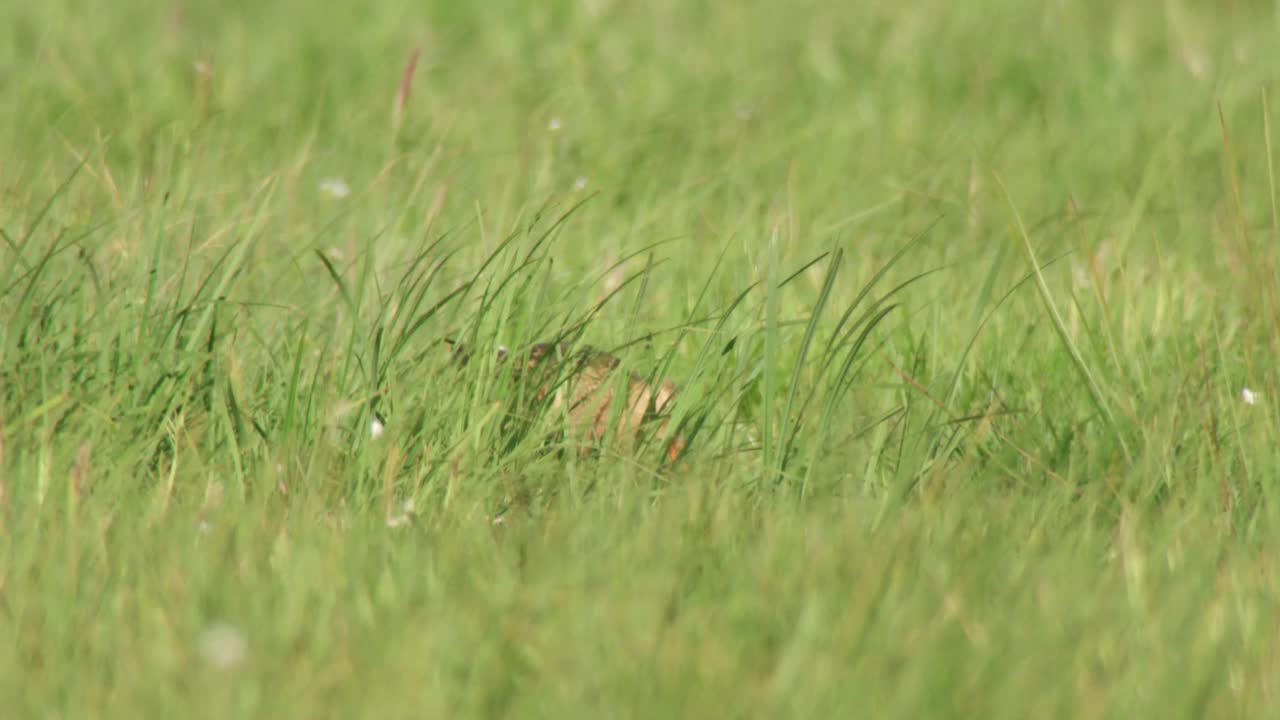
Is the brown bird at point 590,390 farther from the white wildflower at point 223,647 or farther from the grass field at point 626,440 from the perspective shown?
the white wildflower at point 223,647

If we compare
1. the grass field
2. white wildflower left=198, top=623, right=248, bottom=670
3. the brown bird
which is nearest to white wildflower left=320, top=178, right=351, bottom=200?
the grass field

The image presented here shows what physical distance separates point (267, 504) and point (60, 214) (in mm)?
1074

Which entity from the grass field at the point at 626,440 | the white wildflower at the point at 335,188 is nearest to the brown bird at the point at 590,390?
the grass field at the point at 626,440

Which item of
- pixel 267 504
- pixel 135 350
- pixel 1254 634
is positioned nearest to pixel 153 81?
pixel 135 350

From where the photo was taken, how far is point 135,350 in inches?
101

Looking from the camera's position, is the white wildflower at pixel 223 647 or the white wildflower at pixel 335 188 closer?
the white wildflower at pixel 223 647

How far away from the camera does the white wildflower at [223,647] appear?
1.67 meters

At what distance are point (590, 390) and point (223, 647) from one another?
1.06 metres

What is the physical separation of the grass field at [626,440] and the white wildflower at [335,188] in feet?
0.09

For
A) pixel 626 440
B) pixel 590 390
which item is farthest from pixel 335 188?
pixel 626 440

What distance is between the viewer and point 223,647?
171 centimetres

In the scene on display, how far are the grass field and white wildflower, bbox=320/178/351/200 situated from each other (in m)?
0.03

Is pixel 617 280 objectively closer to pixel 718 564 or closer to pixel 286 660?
pixel 718 564

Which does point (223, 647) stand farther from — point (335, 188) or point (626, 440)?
point (335, 188)
